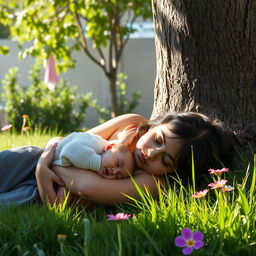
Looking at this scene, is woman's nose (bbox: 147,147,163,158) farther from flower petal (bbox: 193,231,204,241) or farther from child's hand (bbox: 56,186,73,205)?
flower petal (bbox: 193,231,204,241)

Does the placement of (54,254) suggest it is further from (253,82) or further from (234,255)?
(253,82)

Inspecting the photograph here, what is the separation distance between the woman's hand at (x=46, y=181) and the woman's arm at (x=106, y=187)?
0.28 feet

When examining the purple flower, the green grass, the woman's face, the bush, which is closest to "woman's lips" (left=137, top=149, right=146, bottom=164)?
the woman's face

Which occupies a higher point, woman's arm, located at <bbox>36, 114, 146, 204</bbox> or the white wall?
woman's arm, located at <bbox>36, 114, 146, 204</bbox>

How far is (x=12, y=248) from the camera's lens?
6.40 feet

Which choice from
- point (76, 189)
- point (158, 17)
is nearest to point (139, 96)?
point (158, 17)

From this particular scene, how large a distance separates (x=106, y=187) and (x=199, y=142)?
514 millimetres

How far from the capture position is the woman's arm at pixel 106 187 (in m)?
2.68

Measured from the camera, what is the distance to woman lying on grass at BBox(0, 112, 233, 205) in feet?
8.86

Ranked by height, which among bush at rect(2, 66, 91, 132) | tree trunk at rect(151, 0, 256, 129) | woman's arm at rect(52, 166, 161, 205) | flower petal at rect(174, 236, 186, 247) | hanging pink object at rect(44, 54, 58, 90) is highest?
tree trunk at rect(151, 0, 256, 129)

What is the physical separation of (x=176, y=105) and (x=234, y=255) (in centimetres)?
156

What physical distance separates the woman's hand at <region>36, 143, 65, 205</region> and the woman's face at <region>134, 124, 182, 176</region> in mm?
426

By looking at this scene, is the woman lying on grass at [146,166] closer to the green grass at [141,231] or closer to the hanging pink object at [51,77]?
the green grass at [141,231]

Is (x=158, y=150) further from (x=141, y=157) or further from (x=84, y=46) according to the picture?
(x=84, y=46)
